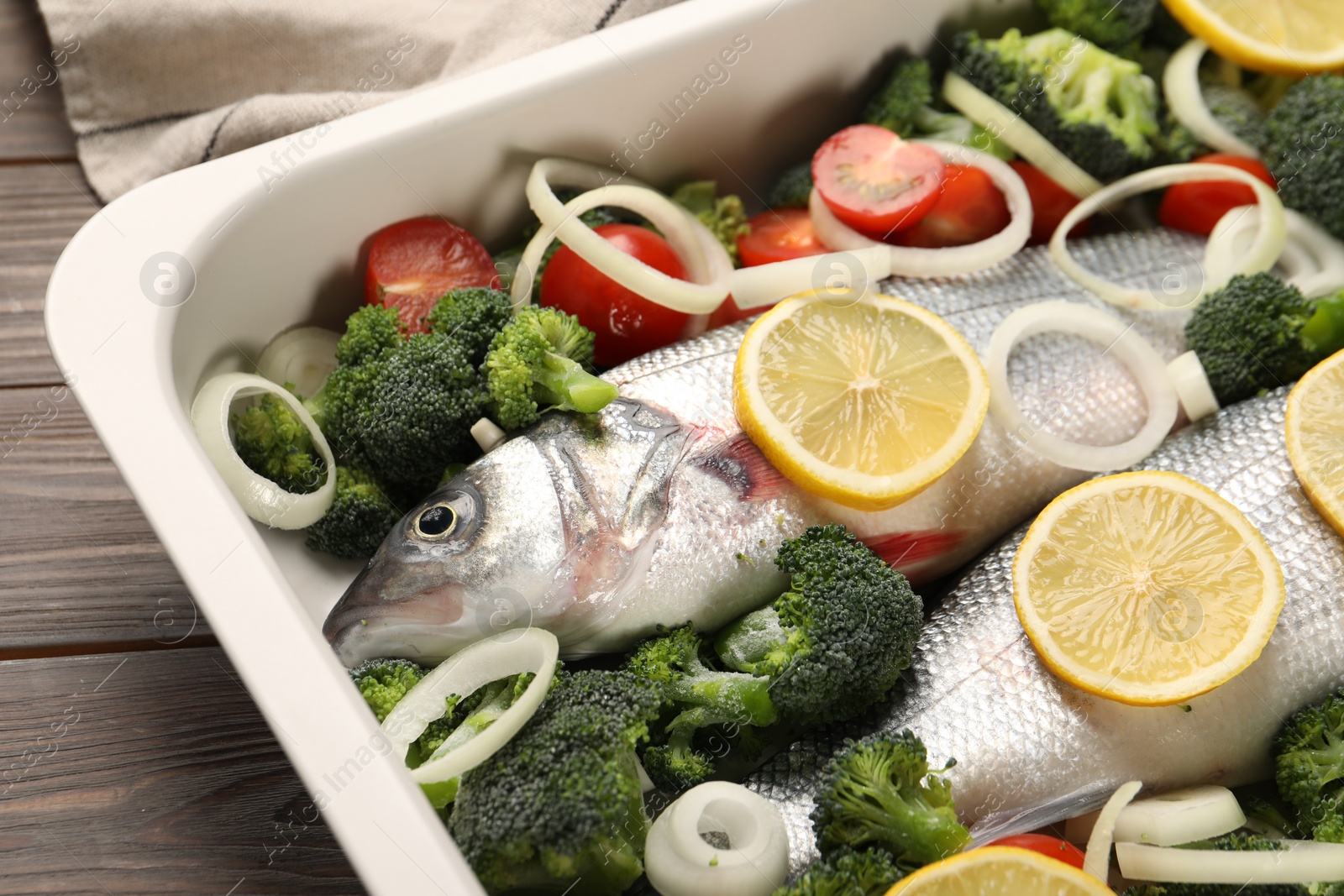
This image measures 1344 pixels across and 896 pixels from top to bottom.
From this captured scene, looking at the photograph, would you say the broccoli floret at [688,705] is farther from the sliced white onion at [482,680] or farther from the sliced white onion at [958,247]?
the sliced white onion at [958,247]

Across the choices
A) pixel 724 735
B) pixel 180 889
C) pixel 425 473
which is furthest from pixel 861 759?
pixel 180 889

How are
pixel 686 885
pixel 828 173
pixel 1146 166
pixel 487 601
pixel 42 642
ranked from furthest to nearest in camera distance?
pixel 1146 166, pixel 828 173, pixel 42 642, pixel 487 601, pixel 686 885

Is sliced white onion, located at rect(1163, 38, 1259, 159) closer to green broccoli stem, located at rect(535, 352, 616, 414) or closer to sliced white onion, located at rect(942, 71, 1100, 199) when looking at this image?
sliced white onion, located at rect(942, 71, 1100, 199)

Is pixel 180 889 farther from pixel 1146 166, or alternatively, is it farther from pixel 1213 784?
pixel 1146 166

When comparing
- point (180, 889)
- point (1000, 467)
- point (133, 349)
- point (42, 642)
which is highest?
point (133, 349)

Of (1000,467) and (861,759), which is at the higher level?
(1000,467)

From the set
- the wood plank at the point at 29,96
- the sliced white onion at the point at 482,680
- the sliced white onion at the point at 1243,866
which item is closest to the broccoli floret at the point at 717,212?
the sliced white onion at the point at 482,680

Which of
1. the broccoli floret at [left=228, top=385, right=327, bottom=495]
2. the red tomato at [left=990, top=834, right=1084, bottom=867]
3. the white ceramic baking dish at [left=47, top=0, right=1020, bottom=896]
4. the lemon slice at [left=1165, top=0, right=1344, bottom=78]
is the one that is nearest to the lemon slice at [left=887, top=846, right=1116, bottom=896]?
the red tomato at [left=990, top=834, right=1084, bottom=867]
